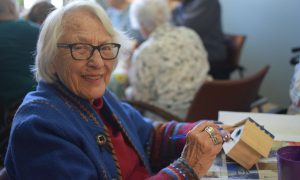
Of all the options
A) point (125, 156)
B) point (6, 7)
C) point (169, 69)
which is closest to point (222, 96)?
point (169, 69)

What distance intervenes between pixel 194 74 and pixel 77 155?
4.61 feet

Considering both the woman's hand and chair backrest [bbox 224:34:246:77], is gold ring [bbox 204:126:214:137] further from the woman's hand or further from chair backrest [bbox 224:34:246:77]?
chair backrest [bbox 224:34:246:77]

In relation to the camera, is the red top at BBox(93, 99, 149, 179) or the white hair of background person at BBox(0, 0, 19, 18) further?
the white hair of background person at BBox(0, 0, 19, 18)

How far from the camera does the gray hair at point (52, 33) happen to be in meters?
1.18

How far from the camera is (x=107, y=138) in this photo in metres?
1.23

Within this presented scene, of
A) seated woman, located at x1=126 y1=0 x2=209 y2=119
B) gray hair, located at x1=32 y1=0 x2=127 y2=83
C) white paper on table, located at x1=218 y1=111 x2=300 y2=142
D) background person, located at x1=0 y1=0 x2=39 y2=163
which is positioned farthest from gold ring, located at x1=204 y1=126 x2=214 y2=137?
seated woman, located at x1=126 y1=0 x2=209 y2=119

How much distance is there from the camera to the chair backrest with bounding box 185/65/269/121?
1916 mm

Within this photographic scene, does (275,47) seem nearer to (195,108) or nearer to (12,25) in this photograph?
(195,108)

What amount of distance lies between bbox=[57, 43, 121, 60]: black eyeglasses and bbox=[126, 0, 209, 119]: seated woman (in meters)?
0.98

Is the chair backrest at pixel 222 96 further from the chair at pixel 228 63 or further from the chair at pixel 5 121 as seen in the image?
the chair at pixel 228 63

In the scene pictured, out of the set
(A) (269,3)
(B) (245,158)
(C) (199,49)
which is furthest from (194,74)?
(A) (269,3)

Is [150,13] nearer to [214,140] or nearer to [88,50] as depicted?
[88,50]

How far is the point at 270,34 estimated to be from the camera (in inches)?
137

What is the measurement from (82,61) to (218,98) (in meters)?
0.95
